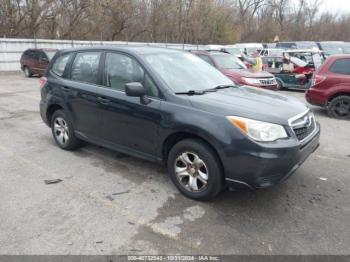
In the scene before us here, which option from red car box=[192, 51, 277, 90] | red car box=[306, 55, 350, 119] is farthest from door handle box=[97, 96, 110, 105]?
red car box=[306, 55, 350, 119]

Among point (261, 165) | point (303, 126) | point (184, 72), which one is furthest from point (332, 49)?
point (261, 165)

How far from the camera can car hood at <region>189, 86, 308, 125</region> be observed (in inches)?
136

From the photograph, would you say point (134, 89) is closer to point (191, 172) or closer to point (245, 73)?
point (191, 172)

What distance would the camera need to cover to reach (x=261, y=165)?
3.24 metres

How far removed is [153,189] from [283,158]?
165cm

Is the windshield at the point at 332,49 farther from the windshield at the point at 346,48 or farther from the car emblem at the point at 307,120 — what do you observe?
the car emblem at the point at 307,120

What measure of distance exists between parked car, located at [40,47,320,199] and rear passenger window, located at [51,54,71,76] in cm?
6

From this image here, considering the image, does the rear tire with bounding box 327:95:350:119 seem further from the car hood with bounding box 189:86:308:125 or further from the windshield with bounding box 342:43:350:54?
the windshield with bounding box 342:43:350:54

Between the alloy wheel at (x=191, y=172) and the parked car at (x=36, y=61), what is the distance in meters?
15.8

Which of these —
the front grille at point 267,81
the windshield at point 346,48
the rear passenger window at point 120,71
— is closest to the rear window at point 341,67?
the front grille at point 267,81

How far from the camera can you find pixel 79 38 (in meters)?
28.7

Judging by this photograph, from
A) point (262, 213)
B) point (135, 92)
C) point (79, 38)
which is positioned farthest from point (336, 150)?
point (79, 38)

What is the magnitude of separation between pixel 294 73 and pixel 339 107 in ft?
17.5

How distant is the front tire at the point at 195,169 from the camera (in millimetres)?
3539
